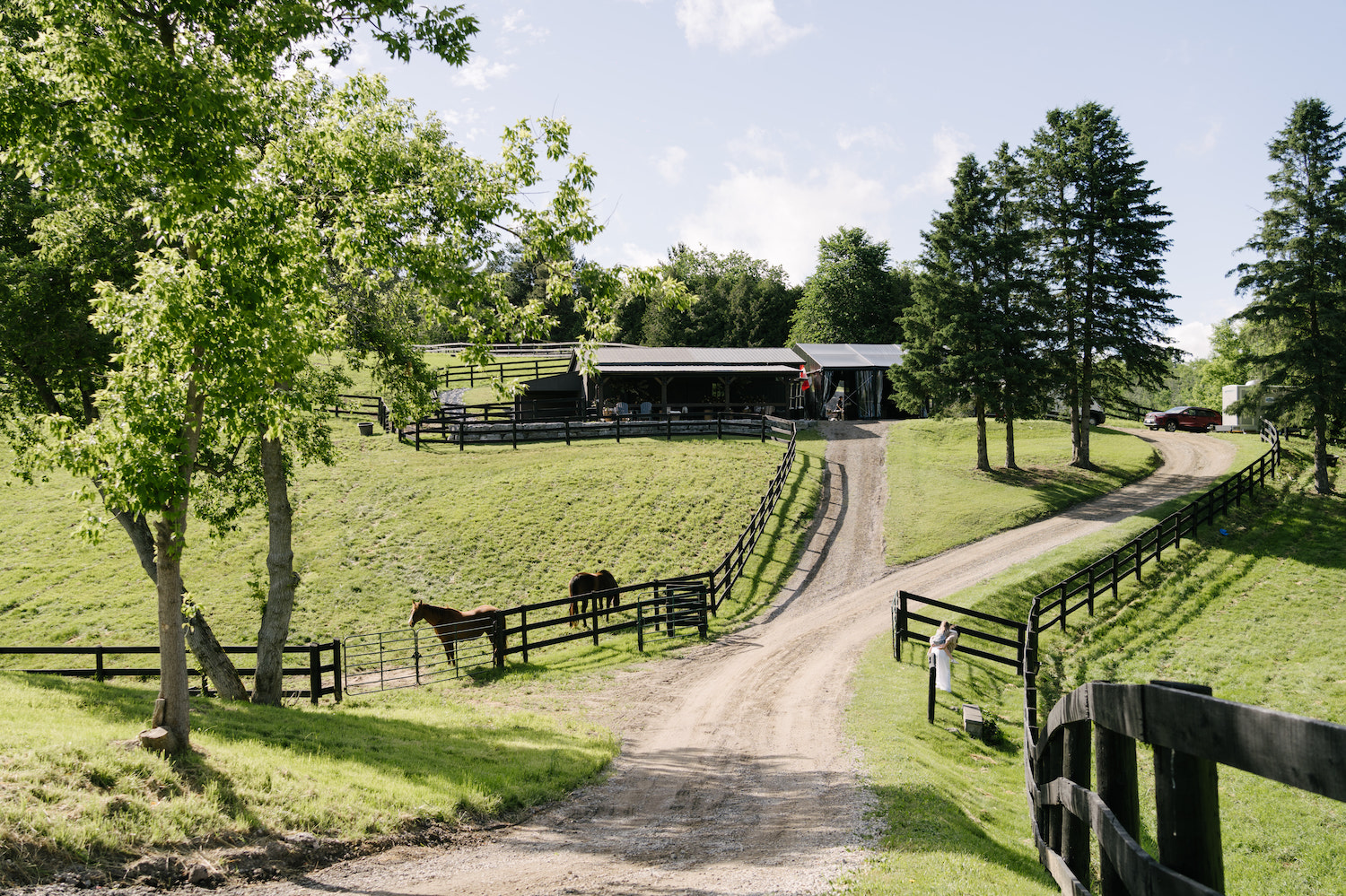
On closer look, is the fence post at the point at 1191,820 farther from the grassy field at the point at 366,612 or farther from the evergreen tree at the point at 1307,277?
the evergreen tree at the point at 1307,277

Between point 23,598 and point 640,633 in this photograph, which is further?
point 23,598

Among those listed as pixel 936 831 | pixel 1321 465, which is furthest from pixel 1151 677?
pixel 1321 465

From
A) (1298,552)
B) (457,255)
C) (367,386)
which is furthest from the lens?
(367,386)

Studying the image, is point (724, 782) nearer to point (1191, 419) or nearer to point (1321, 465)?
point (1321, 465)

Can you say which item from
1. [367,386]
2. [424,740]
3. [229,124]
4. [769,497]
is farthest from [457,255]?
[367,386]

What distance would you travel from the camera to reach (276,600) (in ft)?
46.5

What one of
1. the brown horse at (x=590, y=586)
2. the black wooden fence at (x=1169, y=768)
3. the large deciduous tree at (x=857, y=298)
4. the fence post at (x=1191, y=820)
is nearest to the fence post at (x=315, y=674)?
the brown horse at (x=590, y=586)

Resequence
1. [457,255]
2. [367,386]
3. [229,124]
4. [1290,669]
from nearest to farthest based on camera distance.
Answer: [229,124] < [457,255] < [1290,669] < [367,386]

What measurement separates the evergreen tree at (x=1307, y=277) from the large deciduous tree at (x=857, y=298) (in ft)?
132

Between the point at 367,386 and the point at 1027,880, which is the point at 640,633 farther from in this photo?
the point at 367,386

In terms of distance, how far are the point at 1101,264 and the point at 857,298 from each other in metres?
37.3

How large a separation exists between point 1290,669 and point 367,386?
47854 millimetres

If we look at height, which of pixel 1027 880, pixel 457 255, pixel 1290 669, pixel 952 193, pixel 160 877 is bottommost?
pixel 1290 669

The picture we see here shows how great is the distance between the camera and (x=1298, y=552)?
999 inches
